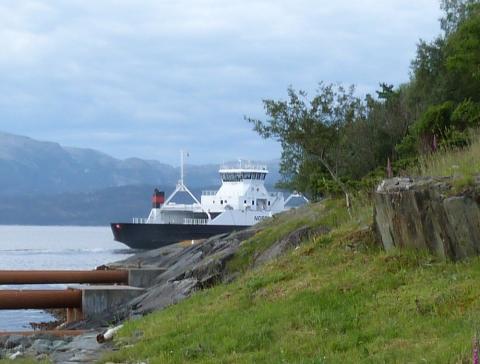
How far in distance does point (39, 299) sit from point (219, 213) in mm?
58413

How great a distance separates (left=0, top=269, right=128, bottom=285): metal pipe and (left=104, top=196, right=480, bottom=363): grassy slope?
12.7 meters

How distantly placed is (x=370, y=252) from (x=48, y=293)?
1050cm

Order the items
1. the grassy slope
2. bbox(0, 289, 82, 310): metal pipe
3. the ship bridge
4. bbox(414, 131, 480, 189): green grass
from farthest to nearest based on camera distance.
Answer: the ship bridge
bbox(0, 289, 82, 310): metal pipe
bbox(414, 131, 480, 189): green grass
the grassy slope

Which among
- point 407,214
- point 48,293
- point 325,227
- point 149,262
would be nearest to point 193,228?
point 149,262

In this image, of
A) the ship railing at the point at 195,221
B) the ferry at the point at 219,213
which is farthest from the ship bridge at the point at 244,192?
the ship railing at the point at 195,221

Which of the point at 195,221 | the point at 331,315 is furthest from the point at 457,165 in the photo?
the point at 195,221

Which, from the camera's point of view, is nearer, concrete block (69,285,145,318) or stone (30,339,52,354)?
stone (30,339,52,354)

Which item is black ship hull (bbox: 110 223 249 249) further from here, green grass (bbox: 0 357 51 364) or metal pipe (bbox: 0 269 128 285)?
green grass (bbox: 0 357 51 364)

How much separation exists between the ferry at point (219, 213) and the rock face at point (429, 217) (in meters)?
62.6

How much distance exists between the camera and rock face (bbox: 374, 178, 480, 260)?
9.71 metres

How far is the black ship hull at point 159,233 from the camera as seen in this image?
2968 inches

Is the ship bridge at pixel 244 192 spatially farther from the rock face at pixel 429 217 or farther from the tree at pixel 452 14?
the rock face at pixel 429 217

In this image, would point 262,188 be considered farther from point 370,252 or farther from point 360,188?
point 370,252

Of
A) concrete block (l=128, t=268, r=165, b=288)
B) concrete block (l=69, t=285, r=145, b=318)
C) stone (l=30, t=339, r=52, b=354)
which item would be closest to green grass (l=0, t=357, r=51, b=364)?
stone (l=30, t=339, r=52, b=354)
